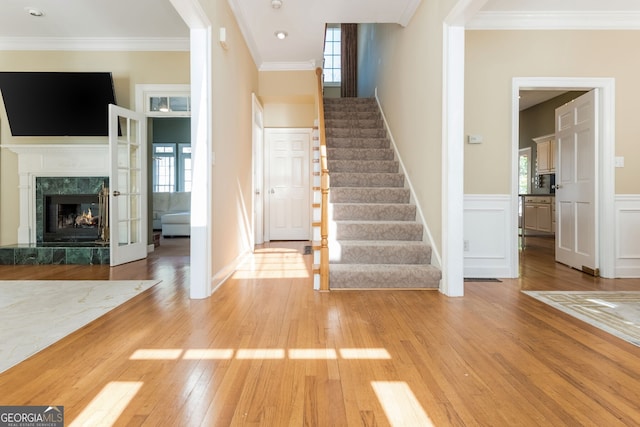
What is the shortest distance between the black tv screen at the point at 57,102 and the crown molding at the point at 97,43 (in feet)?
1.57

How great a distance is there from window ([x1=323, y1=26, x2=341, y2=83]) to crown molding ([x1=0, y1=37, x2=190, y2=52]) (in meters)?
4.74

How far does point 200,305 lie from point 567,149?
179 inches

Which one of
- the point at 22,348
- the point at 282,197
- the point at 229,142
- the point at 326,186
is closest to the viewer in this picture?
the point at 22,348

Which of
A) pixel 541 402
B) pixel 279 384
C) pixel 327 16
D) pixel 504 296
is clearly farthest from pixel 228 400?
pixel 327 16

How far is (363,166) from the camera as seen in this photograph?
4500 mm

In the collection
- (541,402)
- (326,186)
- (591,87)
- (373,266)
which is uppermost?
(591,87)

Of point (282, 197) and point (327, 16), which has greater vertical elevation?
point (327, 16)

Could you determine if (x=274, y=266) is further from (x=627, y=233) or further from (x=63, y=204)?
(x=627, y=233)

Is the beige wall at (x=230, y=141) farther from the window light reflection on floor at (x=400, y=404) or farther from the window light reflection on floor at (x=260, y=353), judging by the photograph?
the window light reflection on floor at (x=400, y=404)

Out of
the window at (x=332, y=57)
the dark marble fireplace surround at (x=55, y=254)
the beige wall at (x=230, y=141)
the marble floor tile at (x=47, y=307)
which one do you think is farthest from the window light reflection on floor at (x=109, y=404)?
the window at (x=332, y=57)

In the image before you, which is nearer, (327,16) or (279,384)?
(279,384)

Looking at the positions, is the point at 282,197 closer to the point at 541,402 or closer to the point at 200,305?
the point at 200,305

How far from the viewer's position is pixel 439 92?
3.03m

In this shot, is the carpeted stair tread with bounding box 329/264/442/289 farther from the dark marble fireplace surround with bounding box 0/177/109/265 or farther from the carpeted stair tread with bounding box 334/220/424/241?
the dark marble fireplace surround with bounding box 0/177/109/265
